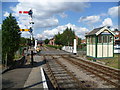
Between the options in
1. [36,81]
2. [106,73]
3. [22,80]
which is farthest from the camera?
[106,73]

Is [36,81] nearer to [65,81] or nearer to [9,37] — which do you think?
[65,81]

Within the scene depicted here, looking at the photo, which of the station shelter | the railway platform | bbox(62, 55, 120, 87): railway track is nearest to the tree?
the railway platform

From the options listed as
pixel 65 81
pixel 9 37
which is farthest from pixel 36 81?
pixel 9 37

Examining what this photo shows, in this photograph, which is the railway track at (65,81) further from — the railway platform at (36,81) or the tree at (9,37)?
the tree at (9,37)

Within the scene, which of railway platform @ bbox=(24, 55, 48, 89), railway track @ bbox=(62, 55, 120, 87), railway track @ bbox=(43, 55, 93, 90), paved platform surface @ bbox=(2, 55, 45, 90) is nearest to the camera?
railway platform @ bbox=(24, 55, 48, 89)

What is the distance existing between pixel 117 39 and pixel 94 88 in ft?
179

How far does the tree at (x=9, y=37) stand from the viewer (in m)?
10.8

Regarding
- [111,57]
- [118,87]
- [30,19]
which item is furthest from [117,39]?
[118,87]

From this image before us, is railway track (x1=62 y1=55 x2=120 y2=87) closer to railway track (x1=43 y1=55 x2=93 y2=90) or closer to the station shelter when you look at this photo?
railway track (x1=43 y1=55 x2=93 y2=90)

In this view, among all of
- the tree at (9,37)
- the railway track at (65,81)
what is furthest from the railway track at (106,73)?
the tree at (9,37)

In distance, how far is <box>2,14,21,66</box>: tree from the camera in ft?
35.6

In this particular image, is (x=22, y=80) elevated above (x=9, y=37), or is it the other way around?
(x=9, y=37)

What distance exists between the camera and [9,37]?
11047mm

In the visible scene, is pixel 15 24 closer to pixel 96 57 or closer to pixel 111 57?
pixel 96 57
